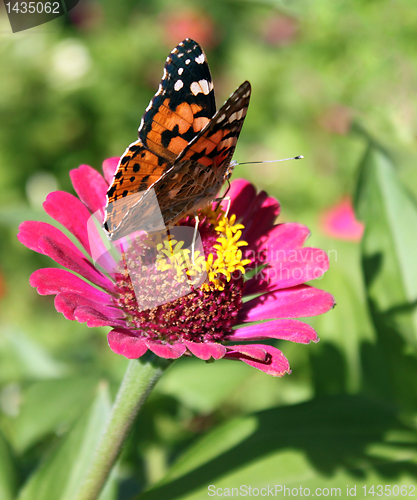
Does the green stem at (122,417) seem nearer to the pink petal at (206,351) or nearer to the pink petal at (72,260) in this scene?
the pink petal at (206,351)

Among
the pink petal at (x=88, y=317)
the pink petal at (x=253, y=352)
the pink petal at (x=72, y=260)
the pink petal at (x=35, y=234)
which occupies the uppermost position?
the pink petal at (x=35, y=234)

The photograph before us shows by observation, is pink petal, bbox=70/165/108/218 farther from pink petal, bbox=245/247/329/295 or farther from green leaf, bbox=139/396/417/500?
green leaf, bbox=139/396/417/500

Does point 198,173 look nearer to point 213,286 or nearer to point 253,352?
point 213,286

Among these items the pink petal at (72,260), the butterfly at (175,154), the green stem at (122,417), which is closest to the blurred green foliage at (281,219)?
the green stem at (122,417)

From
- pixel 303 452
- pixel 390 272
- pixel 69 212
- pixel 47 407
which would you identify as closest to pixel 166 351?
pixel 69 212

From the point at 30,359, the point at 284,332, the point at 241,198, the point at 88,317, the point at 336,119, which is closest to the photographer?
the point at 88,317

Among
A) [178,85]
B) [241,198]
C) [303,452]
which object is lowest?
[303,452]
